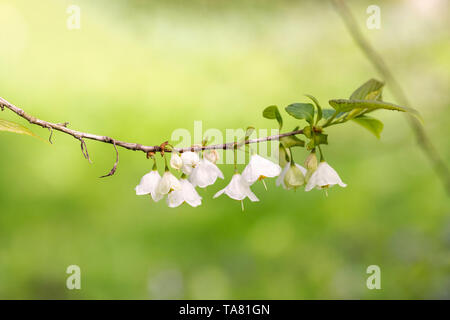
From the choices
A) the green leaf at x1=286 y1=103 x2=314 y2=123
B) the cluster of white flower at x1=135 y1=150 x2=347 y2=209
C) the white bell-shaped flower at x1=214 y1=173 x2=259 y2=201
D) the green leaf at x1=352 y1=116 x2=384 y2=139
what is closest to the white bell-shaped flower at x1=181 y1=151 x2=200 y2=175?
the cluster of white flower at x1=135 y1=150 x2=347 y2=209

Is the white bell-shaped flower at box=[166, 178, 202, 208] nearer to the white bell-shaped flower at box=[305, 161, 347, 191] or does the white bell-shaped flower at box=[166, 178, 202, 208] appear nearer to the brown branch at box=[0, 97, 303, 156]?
the brown branch at box=[0, 97, 303, 156]

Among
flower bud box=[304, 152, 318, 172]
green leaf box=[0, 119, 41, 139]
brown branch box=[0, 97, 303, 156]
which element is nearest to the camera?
green leaf box=[0, 119, 41, 139]

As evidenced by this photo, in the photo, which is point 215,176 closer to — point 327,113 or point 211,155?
point 211,155

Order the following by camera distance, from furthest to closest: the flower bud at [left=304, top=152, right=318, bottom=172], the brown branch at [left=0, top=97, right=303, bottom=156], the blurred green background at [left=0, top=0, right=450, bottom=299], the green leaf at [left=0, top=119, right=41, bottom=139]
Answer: the blurred green background at [left=0, top=0, right=450, bottom=299]
the flower bud at [left=304, top=152, right=318, bottom=172]
the brown branch at [left=0, top=97, right=303, bottom=156]
the green leaf at [left=0, top=119, right=41, bottom=139]

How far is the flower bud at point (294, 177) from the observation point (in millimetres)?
925

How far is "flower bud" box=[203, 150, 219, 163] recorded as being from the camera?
0.94 metres

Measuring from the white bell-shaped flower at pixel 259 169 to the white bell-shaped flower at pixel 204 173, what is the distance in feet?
0.20

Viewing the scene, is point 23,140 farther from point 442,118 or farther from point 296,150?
point 442,118

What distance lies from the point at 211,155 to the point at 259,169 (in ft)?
0.36

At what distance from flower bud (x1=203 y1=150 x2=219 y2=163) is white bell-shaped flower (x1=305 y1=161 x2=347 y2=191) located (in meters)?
0.21

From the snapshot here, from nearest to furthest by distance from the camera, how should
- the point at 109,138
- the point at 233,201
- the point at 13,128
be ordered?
the point at 13,128 → the point at 109,138 → the point at 233,201

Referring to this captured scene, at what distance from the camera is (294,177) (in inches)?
36.4

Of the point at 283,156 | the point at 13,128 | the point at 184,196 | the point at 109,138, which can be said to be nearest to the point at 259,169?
the point at 283,156

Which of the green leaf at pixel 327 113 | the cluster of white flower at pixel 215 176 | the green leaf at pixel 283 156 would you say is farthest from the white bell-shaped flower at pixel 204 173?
the green leaf at pixel 327 113
